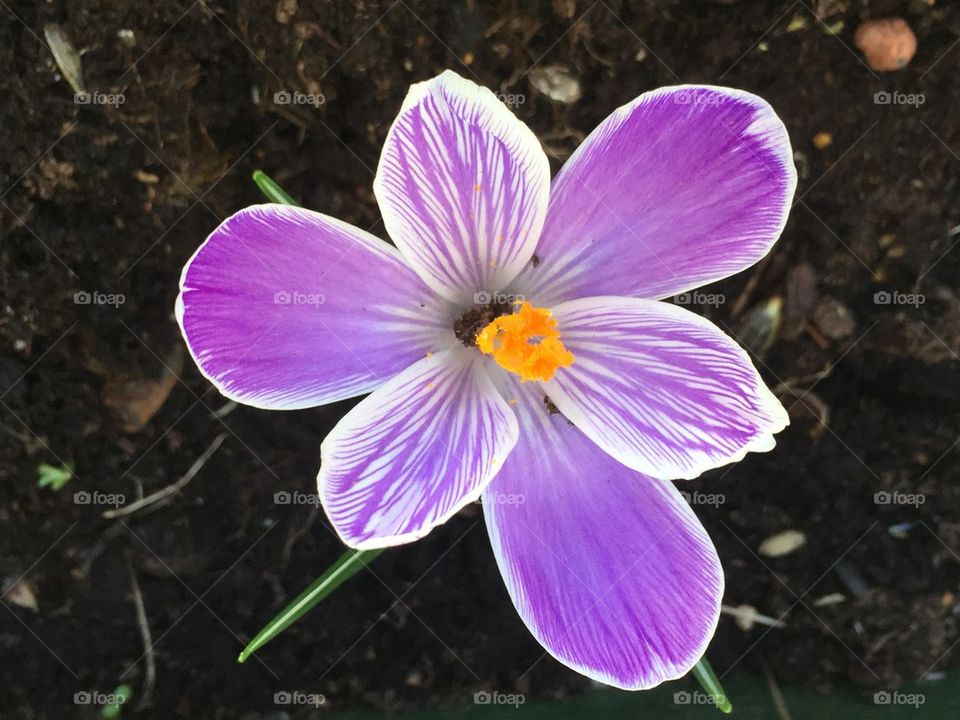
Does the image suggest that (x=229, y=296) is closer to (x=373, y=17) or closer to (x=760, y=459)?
(x=373, y=17)

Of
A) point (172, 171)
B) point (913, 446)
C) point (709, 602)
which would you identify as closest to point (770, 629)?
point (913, 446)
